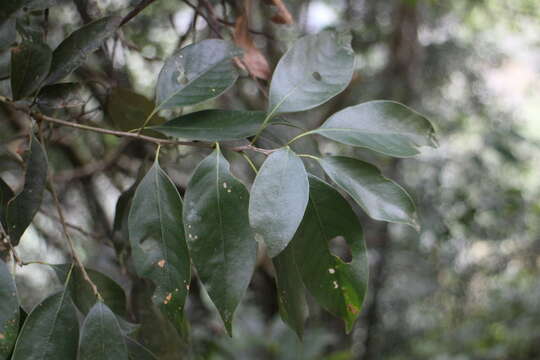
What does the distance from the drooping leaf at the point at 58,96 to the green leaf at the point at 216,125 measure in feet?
0.43

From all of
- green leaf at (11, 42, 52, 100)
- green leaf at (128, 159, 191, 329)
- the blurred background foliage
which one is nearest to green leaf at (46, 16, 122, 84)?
green leaf at (11, 42, 52, 100)

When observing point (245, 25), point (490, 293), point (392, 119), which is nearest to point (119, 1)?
point (245, 25)

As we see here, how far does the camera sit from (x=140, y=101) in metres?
0.74

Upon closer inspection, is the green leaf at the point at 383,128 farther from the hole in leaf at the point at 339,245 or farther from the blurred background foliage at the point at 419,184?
the blurred background foliage at the point at 419,184

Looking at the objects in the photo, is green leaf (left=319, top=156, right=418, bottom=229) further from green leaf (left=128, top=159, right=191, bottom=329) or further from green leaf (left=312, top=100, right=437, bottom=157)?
green leaf (left=128, top=159, right=191, bottom=329)

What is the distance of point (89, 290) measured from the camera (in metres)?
0.56

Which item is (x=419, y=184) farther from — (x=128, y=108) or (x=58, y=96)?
(x=58, y=96)

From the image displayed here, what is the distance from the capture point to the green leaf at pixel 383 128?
52 cm

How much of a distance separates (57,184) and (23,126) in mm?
151

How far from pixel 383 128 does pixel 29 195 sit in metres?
0.31

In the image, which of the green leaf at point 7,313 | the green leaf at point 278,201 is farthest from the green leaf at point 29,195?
the green leaf at point 278,201

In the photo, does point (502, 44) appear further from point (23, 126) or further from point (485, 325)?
point (23, 126)

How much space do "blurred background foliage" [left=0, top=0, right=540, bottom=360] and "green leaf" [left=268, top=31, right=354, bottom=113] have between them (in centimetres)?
78


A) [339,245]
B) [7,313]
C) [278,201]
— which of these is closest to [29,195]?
[7,313]
